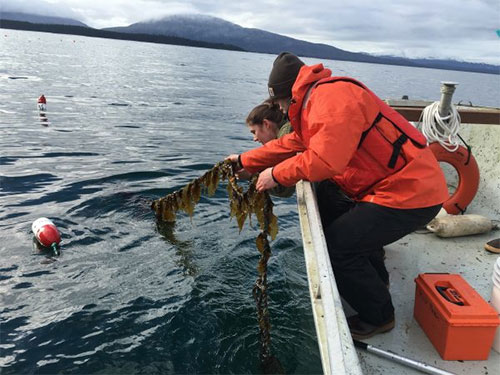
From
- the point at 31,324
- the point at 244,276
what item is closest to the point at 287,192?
the point at 244,276

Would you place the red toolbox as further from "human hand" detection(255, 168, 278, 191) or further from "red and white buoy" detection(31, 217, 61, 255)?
"red and white buoy" detection(31, 217, 61, 255)

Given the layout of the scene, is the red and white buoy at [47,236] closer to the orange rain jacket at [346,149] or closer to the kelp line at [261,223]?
the kelp line at [261,223]

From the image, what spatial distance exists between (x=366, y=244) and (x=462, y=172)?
3269mm

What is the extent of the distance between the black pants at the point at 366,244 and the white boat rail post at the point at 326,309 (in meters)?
0.28

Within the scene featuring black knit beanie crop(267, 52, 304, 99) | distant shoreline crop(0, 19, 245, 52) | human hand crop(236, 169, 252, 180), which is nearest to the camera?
black knit beanie crop(267, 52, 304, 99)

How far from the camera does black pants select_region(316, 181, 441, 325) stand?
337 centimetres

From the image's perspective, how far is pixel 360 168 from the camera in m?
3.35

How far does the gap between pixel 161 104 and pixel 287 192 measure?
18.9 m

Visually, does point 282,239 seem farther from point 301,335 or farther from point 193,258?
point 301,335

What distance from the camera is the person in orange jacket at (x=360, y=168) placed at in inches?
118

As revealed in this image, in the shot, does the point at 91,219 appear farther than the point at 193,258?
Yes

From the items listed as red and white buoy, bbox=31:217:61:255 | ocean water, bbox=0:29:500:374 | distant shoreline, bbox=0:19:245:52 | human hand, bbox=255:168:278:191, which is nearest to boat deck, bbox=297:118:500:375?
human hand, bbox=255:168:278:191

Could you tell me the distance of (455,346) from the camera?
334cm

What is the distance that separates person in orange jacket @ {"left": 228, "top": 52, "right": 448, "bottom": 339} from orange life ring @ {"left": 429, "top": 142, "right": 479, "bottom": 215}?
2.55 meters
